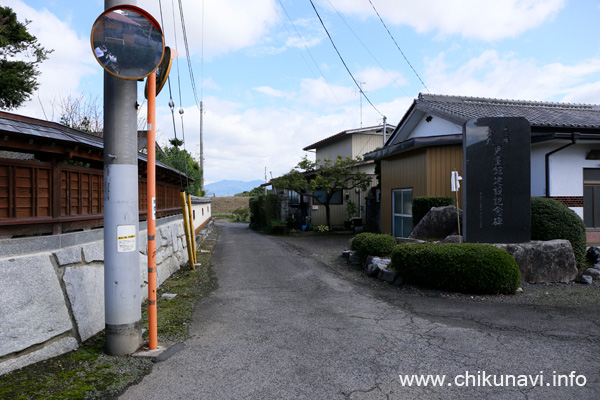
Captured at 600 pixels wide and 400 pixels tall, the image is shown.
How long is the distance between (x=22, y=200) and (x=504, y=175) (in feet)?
27.9

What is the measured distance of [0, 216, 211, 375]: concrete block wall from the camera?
3.32 meters

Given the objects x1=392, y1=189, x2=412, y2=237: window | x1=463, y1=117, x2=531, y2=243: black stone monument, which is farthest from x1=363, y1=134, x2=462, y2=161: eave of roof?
x1=463, y1=117, x2=531, y2=243: black stone monument

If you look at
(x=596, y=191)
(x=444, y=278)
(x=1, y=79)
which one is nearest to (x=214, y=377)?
(x=444, y=278)

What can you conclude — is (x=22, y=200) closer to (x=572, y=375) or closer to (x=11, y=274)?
(x=11, y=274)

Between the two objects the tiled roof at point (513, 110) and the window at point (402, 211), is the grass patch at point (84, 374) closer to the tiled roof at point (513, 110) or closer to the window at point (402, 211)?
the window at point (402, 211)

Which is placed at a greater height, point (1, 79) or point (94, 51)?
point (1, 79)

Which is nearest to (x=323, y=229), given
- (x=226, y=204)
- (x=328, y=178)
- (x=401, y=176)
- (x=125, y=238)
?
(x=328, y=178)

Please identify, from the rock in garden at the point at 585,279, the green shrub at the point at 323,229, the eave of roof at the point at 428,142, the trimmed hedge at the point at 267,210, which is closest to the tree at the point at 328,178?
the green shrub at the point at 323,229

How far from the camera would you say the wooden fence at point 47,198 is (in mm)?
3592

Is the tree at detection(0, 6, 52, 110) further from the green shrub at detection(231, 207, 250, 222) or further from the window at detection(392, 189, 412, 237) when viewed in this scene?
the green shrub at detection(231, 207, 250, 222)

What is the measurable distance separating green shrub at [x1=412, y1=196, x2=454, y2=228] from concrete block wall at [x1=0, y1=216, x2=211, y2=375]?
913 centimetres

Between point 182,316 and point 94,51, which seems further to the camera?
point 182,316

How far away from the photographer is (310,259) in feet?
37.4

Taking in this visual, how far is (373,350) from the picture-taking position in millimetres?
4176
